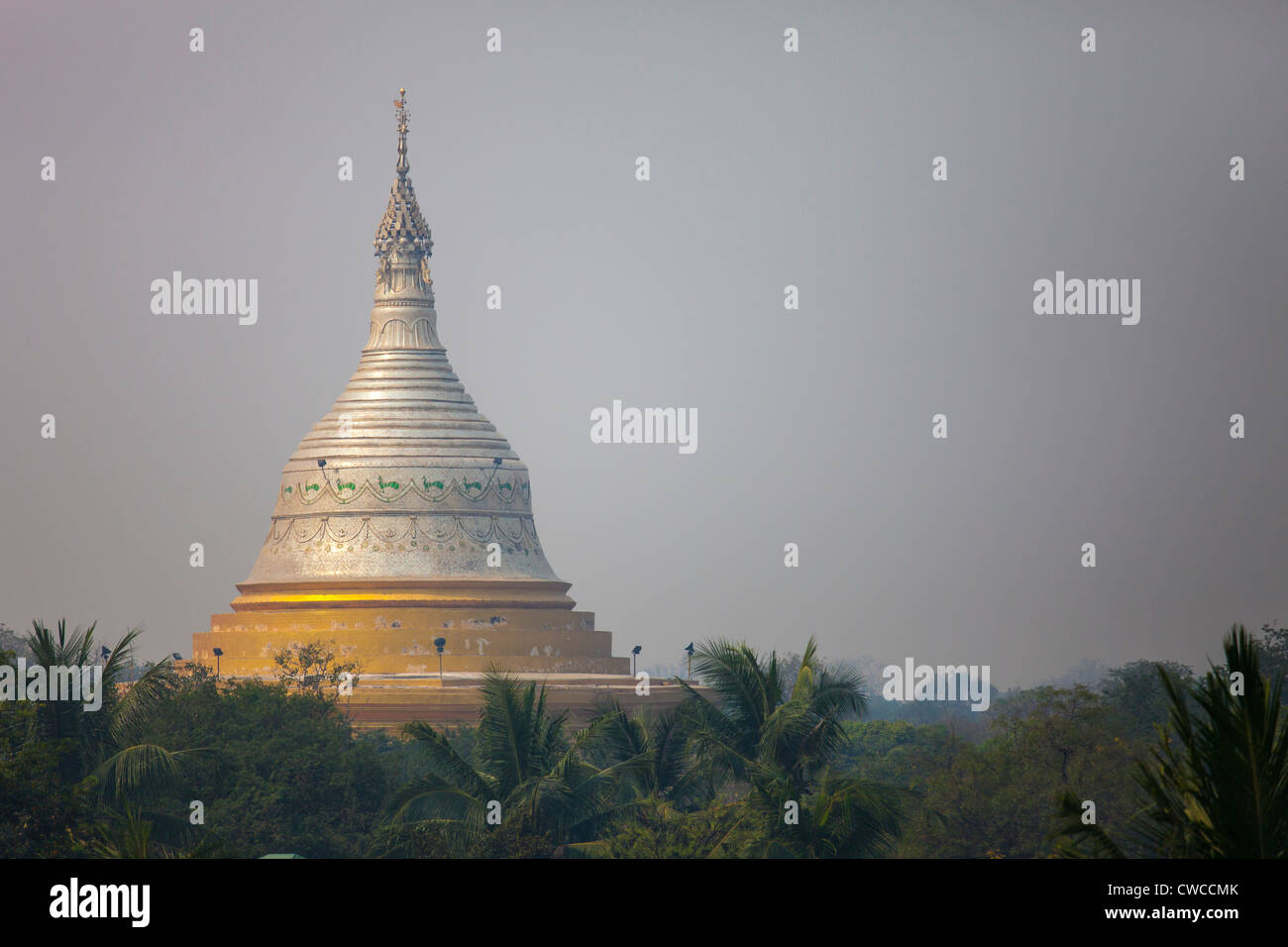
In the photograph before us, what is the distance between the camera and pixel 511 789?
35375mm

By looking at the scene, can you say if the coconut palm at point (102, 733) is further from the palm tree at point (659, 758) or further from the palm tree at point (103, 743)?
the palm tree at point (659, 758)

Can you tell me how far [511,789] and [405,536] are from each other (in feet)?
127

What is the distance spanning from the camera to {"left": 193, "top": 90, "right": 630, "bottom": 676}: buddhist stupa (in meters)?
70.2

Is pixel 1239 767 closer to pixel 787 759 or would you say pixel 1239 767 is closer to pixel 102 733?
pixel 787 759

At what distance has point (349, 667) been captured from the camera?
216 ft

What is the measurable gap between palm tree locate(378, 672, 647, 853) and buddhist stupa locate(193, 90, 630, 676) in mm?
32025

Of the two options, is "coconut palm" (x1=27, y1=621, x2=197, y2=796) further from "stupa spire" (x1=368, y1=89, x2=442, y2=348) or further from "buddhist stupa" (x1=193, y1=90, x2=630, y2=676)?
"stupa spire" (x1=368, y1=89, x2=442, y2=348)

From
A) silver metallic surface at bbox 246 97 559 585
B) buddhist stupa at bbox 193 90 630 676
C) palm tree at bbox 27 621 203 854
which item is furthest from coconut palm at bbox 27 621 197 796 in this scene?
silver metallic surface at bbox 246 97 559 585

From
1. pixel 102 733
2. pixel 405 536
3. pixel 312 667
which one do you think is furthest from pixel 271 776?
pixel 405 536

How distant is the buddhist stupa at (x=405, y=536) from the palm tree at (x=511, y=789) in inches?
1261

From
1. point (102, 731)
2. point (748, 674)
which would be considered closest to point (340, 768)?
point (102, 731)
